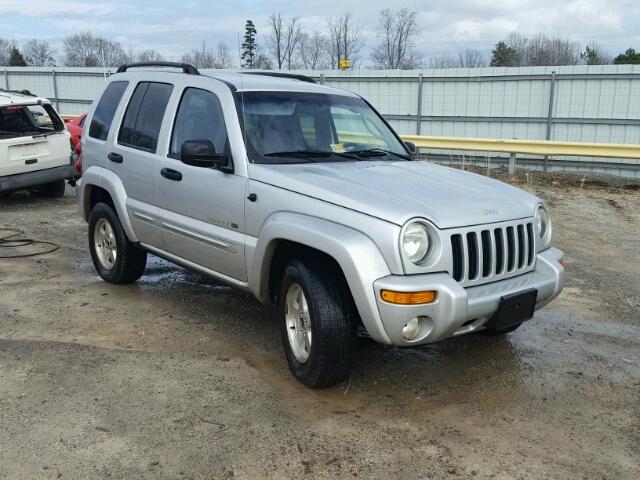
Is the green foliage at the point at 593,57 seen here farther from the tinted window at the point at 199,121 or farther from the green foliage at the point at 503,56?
the tinted window at the point at 199,121

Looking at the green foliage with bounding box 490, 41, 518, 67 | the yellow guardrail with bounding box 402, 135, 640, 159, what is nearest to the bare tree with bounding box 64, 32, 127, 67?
the green foliage with bounding box 490, 41, 518, 67

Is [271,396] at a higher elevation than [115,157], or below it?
below

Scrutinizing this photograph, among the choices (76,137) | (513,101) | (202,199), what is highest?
(513,101)

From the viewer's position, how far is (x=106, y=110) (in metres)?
6.14

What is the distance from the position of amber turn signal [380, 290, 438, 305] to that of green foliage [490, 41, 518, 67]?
5601 cm

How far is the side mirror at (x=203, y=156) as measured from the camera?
4445mm

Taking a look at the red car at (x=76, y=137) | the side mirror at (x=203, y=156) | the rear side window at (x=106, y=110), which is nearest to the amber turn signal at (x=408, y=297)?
the side mirror at (x=203, y=156)

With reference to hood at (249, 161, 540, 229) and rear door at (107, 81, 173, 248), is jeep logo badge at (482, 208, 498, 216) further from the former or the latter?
rear door at (107, 81, 173, 248)

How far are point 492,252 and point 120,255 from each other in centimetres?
358

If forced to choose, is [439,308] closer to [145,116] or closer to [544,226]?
[544,226]

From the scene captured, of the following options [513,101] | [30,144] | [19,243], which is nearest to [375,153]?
[19,243]

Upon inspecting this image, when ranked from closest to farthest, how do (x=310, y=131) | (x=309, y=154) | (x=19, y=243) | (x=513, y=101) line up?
(x=309, y=154)
(x=310, y=131)
(x=19, y=243)
(x=513, y=101)

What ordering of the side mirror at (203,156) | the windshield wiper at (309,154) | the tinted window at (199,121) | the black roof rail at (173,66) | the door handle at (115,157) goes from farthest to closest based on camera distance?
the door handle at (115,157) → the black roof rail at (173,66) → the tinted window at (199,121) → the windshield wiper at (309,154) → the side mirror at (203,156)

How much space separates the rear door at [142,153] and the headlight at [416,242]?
2472 mm
